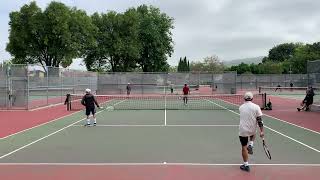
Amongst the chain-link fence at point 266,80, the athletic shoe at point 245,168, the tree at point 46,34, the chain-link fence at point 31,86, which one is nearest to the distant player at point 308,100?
the chain-link fence at point 31,86

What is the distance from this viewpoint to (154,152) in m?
12.6

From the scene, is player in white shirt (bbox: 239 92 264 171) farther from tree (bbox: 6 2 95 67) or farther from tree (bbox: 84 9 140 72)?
tree (bbox: 84 9 140 72)

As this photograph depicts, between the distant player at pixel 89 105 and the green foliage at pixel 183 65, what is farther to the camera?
the green foliage at pixel 183 65

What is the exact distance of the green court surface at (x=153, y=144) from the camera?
11641 millimetres

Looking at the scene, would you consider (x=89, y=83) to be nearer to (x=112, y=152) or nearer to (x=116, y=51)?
(x=116, y=51)

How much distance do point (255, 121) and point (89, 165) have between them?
350 centimetres

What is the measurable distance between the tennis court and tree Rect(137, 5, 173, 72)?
200ft

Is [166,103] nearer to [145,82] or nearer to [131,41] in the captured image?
[145,82]

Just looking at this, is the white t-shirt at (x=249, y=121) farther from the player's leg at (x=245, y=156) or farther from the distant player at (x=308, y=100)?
the distant player at (x=308, y=100)

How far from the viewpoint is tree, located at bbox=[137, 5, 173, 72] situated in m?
79.8

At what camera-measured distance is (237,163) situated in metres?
11.0

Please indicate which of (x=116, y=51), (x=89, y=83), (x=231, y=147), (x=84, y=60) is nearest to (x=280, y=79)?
(x=116, y=51)

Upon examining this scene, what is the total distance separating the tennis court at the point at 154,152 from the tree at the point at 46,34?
38174 mm

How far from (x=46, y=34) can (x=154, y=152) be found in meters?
45.8
